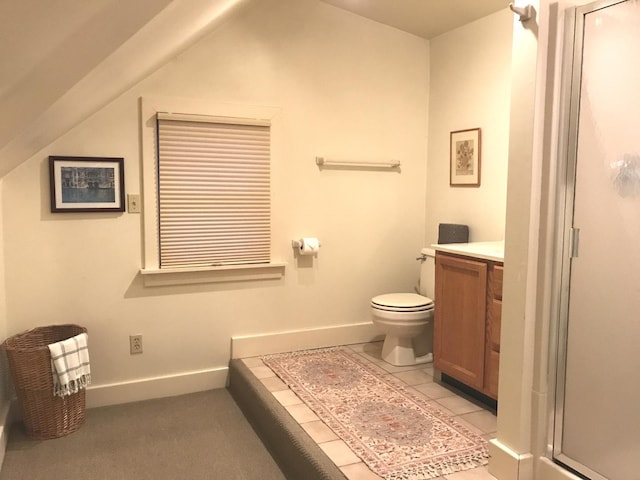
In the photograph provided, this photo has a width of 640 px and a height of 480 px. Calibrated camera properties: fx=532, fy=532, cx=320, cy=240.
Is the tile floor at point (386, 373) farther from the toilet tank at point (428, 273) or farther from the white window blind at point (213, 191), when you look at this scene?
the white window blind at point (213, 191)

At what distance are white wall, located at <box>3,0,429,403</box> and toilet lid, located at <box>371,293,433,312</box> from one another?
447 mm

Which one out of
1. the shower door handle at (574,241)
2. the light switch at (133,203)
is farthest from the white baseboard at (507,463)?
the light switch at (133,203)

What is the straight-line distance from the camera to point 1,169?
2.46 m

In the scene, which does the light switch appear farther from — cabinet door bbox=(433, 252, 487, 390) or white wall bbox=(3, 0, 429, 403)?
cabinet door bbox=(433, 252, 487, 390)

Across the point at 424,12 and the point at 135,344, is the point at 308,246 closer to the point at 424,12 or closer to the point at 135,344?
the point at 135,344

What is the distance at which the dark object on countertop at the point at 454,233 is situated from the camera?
3.51 meters

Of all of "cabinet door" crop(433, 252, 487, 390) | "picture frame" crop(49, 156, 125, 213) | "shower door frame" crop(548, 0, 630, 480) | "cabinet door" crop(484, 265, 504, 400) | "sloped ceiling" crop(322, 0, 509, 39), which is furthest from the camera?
"sloped ceiling" crop(322, 0, 509, 39)

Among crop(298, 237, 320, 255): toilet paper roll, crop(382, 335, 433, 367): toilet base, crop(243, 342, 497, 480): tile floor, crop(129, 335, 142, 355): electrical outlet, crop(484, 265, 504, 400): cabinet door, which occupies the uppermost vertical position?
crop(298, 237, 320, 255): toilet paper roll

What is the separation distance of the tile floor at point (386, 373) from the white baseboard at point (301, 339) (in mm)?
95

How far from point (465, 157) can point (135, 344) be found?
242 centimetres

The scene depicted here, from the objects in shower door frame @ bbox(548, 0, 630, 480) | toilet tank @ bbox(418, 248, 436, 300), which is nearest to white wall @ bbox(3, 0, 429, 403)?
toilet tank @ bbox(418, 248, 436, 300)

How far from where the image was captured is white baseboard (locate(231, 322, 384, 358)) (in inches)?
138

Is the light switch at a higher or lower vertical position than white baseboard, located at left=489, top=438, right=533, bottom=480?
higher

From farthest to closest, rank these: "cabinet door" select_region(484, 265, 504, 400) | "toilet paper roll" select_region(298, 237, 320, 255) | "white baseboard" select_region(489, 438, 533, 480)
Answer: "toilet paper roll" select_region(298, 237, 320, 255)
"cabinet door" select_region(484, 265, 504, 400)
"white baseboard" select_region(489, 438, 533, 480)
